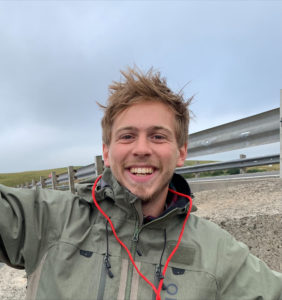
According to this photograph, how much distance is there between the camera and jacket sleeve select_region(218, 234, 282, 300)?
163 cm

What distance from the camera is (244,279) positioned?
1.67m

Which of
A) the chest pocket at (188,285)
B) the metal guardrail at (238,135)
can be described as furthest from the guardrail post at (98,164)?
the chest pocket at (188,285)

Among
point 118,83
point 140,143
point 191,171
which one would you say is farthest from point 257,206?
point 191,171

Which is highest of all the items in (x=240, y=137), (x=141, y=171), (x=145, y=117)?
(x=240, y=137)

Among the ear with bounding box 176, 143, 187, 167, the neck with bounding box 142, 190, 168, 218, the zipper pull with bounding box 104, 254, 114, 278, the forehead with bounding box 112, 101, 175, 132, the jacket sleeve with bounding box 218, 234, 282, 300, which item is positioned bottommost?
the jacket sleeve with bounding box 218, 234, 282, 300

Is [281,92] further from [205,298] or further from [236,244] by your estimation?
[205,298]

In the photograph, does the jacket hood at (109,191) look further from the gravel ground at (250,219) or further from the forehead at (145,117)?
the gravel ground at (250,219)

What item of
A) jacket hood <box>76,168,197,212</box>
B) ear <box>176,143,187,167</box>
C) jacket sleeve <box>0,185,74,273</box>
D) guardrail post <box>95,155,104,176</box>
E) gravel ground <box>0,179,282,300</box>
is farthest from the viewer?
guardrail post <box>95,155,104,176</box>

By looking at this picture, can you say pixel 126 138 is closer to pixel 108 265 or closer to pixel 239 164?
pixel 108 265

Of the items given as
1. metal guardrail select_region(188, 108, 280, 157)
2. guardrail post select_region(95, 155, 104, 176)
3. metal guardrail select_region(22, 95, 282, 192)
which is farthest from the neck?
guardrail post select_region(95, 155, 104, 176)

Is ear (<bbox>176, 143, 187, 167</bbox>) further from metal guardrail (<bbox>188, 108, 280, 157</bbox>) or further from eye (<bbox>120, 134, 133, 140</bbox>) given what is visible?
metal guardrail (<bbox>188, 108, 280, 157</bbox>)

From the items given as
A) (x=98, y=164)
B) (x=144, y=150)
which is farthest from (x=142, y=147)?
(x=98, y=164)

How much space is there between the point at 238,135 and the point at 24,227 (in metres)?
3.12

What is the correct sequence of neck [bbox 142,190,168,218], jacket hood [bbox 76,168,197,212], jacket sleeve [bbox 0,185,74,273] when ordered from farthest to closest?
neck [bbox 142,190,168,218] < jacket hood [bbox 76,168,197,212] < jacket sleeve [bbox 0,185,74,273]
